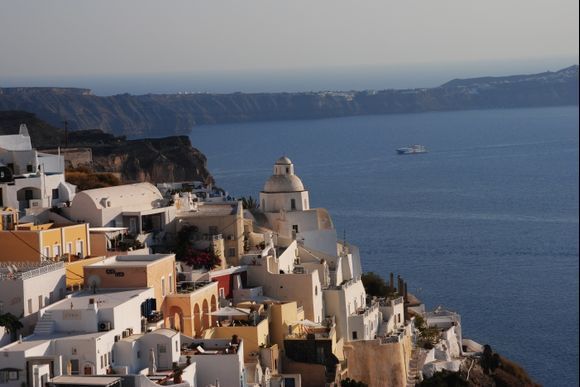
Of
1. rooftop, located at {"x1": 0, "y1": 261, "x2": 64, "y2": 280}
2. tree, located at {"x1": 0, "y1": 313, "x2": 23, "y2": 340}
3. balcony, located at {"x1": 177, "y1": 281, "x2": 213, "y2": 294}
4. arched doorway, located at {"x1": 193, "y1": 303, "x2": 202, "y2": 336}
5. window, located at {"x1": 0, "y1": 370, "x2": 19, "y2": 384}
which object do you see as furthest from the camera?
balcony, located at {"x1": 177, "y1": 281, "x2": 213, "y2": 294}

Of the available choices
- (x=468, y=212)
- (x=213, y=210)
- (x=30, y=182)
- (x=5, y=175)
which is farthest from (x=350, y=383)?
(x=468, y=212)

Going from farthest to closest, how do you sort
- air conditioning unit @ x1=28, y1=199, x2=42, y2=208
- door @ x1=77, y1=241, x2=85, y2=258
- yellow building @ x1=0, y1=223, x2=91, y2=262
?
1. air conditioning unit @ x1=28, y1=199, x2=42, y2=208
2. door @ x1=77, y1=241, x2=85, y2=258
3. yellow building @ x1=0, y1=223, x2=91, y2=262

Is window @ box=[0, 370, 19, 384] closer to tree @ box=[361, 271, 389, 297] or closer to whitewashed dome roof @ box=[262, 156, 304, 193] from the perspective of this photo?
whitewashed dome roof @ box=[262, 156, 304, 193]

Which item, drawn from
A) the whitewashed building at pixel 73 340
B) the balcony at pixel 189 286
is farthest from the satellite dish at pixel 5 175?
the whitewashed building at pixel 73 340

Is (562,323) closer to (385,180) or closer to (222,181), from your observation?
(222,181)

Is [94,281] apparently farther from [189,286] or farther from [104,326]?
[104,326]

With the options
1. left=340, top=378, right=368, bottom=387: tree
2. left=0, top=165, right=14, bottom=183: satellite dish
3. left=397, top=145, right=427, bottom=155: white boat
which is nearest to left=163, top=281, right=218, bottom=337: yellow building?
left=340, top=378, right=368, bottom=387: tree

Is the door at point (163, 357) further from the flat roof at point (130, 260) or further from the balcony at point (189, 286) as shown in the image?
the balcony at point (189, 286)
